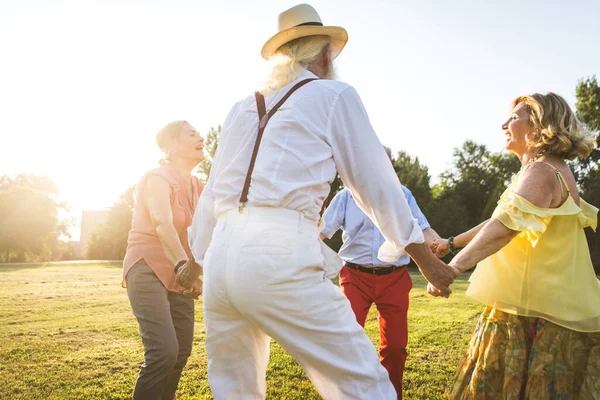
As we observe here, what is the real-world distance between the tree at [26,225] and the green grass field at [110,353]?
122 ft

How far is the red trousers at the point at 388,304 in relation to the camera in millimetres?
5004

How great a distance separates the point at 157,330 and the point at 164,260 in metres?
0.58

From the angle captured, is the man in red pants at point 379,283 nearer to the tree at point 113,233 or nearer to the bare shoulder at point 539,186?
the bare shoulder at point 539,186

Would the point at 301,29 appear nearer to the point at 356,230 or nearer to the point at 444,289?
the point at 444,289

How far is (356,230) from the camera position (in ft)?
18.0

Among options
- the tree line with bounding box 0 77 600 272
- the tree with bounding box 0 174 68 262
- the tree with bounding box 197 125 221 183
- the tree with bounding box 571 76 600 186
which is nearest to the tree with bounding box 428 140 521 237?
the tree line with bounding box 0 77 600 272

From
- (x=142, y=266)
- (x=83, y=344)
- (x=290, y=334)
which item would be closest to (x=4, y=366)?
(x=83, y=344)

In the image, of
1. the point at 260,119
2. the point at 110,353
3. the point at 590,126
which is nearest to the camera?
the point at 260,119

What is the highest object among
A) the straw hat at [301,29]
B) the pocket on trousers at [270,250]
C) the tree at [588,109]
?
the tree at [588,109]

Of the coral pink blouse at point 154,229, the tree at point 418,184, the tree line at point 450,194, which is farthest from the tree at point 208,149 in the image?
the coral pink blouse at point 154,229

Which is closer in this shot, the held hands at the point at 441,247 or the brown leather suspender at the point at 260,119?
the brown leather suspender at the point at 260,119

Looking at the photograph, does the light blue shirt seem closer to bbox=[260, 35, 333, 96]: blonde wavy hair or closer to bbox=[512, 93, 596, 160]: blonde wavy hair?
bbox=[512, 93, 596, 160]: blonde wavy hair

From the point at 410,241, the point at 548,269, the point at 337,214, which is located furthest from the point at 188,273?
the point at 337,214

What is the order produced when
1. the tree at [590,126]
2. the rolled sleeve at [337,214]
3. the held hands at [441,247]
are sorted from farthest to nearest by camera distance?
the tree at [590,126] < the rolled sleeve at [337,214] < the held hands at [441,247]
